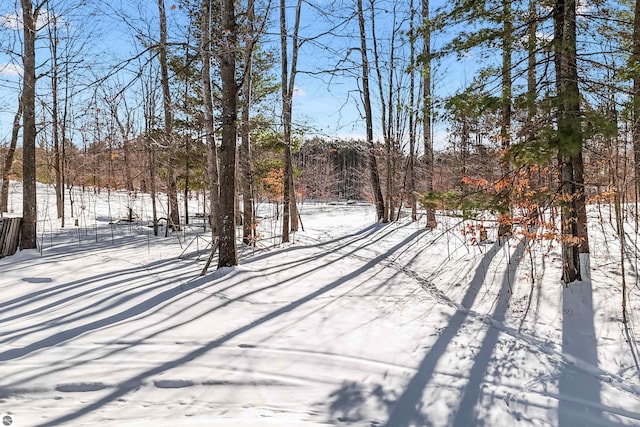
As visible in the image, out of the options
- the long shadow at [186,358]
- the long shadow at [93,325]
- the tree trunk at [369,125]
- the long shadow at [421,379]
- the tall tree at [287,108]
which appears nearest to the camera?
the long shadow at [186,358]

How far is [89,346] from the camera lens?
337 cm

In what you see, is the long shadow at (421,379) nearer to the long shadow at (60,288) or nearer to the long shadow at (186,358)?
the long shadow at (186,358)

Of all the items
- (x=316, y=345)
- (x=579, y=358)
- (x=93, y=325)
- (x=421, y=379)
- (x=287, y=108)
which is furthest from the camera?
(x=287, y=108)

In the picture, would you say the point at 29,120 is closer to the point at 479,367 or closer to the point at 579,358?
the point at 479,367

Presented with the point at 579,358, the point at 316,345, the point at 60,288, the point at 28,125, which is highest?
the point at 28,125

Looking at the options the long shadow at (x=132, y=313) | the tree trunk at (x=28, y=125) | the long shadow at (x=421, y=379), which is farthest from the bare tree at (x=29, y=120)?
the long shadow at (x=421, y=379)

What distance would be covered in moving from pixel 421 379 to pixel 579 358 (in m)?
1.57

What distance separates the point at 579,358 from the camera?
138 inches

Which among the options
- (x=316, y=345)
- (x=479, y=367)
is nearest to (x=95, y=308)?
(x=316, y=345)

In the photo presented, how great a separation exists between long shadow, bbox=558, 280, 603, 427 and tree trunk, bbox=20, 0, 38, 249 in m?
9.12

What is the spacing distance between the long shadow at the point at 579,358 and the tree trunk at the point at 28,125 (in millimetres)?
9116

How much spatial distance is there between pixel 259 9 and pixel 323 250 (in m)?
5.12

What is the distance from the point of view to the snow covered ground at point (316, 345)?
2604 millimetres

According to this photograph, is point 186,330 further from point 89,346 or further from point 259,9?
point 259,9
